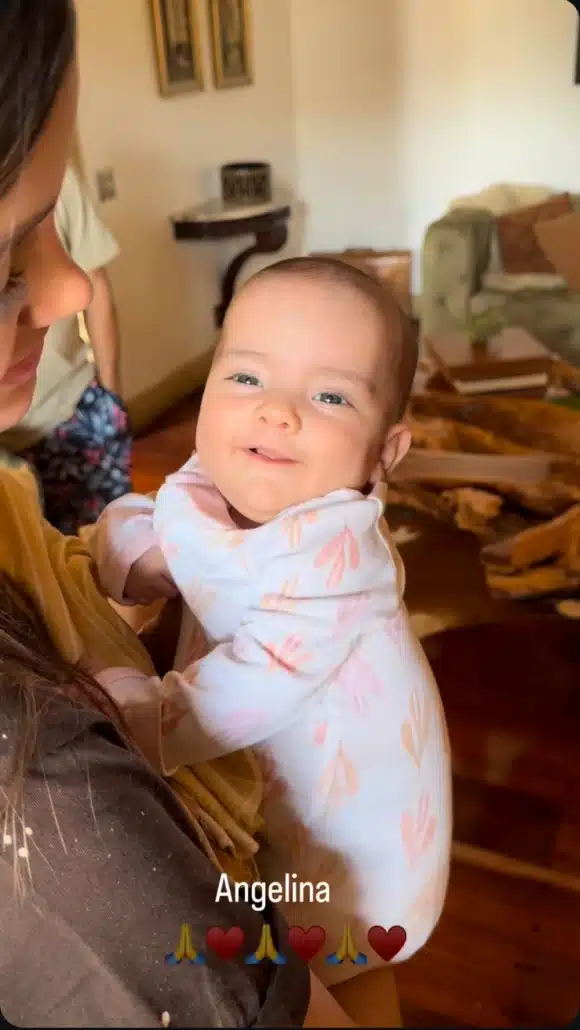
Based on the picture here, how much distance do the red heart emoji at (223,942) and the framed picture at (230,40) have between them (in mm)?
372

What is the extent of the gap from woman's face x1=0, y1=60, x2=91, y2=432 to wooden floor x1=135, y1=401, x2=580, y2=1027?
0.15m

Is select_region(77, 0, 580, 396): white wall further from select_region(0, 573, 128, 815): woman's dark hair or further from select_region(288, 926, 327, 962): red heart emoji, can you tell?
select_region(288, 926, 327, 962): red heart emoji

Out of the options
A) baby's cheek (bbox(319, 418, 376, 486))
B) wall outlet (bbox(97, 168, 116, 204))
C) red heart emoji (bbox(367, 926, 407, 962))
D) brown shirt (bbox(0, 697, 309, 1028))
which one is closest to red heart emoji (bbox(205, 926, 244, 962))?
brown shirt (bbox(0, 697, 309, 1028))

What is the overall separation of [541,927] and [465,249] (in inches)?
14.7

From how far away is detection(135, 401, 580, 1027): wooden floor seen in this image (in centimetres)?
38

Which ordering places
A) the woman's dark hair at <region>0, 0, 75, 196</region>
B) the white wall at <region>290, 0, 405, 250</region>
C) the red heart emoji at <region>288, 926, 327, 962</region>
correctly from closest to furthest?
1. the woman's dark hair at <region>0, 0, 75, 196</region>
2. the red heart emoji at <region>288, 926, 327, 962</region>
3. the white wall at <region>290, 0, 405, 250</region>

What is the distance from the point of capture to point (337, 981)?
36 centimetres

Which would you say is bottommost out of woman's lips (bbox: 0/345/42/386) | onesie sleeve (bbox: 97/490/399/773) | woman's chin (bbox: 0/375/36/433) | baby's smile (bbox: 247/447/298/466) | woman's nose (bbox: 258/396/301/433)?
onesie sleeve (bbox: 97/490/399/773)

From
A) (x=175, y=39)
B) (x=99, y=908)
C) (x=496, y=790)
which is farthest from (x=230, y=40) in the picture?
(x=496, y=790)

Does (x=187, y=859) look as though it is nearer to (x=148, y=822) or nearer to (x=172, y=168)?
(x=148, y=822)

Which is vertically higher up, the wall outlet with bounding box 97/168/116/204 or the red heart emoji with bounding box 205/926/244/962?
the wall outlet with bounding box 97/168/116/204

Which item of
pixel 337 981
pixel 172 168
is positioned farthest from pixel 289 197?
pixel 337 981

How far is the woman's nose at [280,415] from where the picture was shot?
1.28ft

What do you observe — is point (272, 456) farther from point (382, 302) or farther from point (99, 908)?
point (99, 908)
